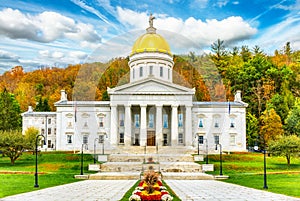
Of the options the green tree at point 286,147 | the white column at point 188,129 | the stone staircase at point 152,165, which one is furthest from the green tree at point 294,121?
the stone staircase at point 152,165

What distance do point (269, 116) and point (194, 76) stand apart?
47678mm

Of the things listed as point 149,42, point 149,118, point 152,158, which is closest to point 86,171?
point 152,158

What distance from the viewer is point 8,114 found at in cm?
7106

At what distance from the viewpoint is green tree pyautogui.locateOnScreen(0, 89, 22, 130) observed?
70.4 metres

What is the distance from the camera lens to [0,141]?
40.3 metres

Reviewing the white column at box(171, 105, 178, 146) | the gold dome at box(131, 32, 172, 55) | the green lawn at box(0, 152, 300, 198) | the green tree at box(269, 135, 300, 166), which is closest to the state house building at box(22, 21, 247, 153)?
the white column at box(171, 105, 178, 146)

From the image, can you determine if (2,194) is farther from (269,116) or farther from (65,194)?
(269,116)

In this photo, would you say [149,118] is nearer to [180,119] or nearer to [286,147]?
[180,119]

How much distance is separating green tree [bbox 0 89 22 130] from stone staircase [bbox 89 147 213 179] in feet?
107

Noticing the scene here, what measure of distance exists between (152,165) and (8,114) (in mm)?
43949

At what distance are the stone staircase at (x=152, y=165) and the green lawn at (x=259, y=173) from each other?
2.63 metres

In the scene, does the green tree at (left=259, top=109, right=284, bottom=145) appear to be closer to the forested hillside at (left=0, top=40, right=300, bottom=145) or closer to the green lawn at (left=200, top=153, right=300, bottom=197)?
the forested hillside at (left=0, top=40, right=300, bottom=145)

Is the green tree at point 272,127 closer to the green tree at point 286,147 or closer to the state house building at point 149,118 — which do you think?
the state house building at point 149,118

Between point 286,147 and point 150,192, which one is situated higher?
point 286,147
